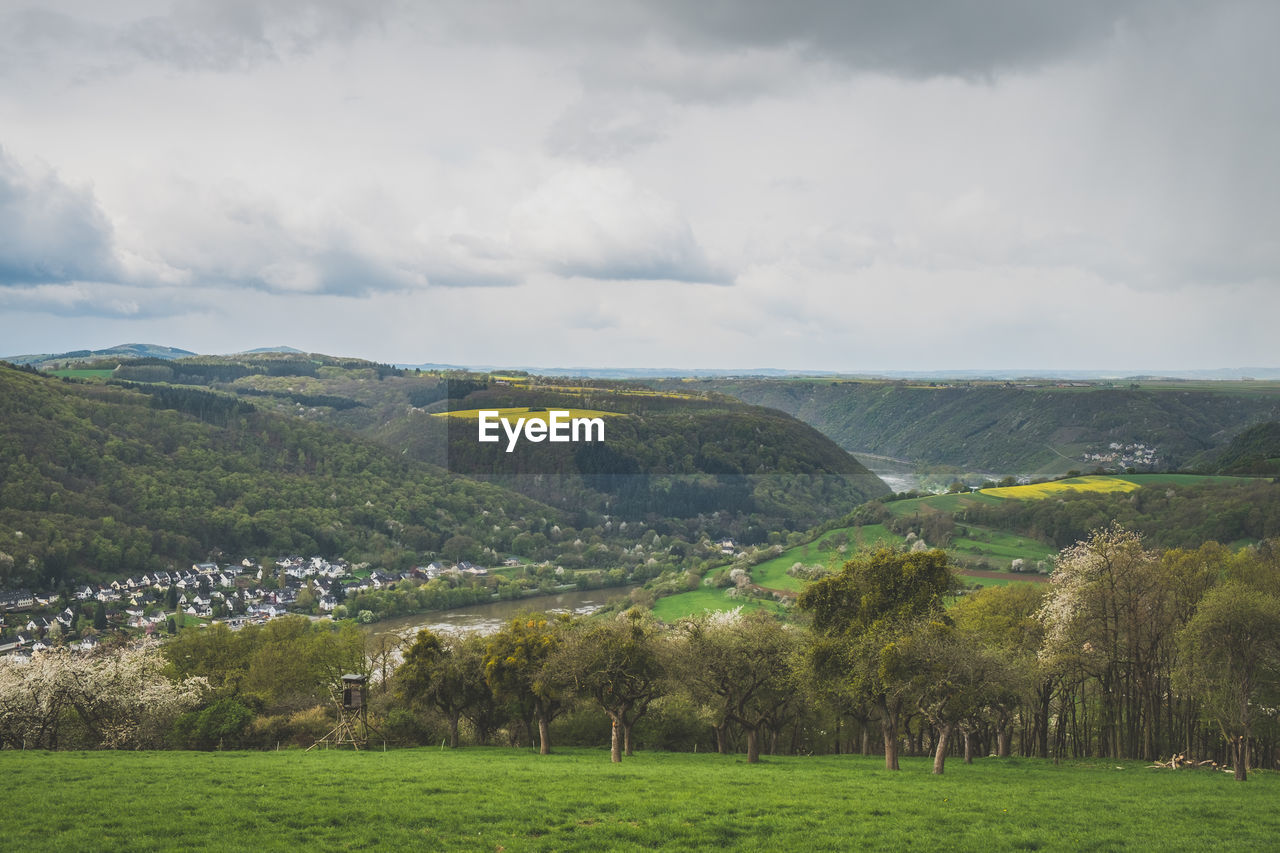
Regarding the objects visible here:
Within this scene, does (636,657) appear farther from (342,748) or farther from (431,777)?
(342,748)

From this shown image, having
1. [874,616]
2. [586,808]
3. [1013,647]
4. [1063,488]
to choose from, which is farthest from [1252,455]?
[586,808]

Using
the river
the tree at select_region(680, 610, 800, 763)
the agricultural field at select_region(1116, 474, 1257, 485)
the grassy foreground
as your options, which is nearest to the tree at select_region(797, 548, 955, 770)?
the tree at select_region(680, 610, 800, 763)

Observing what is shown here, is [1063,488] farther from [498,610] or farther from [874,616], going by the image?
[874,616]

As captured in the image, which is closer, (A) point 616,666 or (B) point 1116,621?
(A) point 616,666

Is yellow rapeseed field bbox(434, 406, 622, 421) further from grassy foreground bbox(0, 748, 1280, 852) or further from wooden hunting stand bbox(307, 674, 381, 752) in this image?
grassy foreground bbox(0, 748, 1280, 852)

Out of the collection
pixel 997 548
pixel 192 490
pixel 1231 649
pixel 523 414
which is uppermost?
pixel 523 414

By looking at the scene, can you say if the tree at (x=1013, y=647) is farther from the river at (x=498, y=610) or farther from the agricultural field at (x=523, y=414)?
the agricultural field at (x=523, y=414)

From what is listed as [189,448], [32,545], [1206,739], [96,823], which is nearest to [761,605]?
[1206,739]

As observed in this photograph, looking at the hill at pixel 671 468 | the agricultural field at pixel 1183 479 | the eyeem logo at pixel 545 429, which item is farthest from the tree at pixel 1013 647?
the eyeem logo at pixel 545 429
